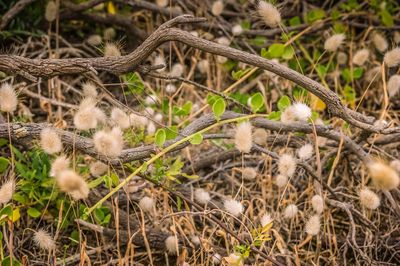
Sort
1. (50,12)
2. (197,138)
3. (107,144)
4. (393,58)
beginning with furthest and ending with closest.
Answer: (50,12), (393,58), (197,138), (107,144)

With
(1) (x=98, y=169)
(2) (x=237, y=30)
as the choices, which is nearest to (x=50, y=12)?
(2) (x=237, y=30)

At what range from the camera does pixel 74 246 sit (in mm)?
1862

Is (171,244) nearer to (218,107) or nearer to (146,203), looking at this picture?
(146,203)

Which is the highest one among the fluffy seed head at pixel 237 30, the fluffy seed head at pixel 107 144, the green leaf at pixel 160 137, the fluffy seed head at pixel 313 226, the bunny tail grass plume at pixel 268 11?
the fluffy seed head at pixel 237 30

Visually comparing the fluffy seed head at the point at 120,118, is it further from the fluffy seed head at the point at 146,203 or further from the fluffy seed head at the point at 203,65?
the fluffy seed head at the point at 203,65

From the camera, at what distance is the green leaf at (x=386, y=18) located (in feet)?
8.57

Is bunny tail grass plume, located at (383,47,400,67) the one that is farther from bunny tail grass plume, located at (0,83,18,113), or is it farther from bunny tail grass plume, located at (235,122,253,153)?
bunny tail grass plume, located at (0,83,18,113)

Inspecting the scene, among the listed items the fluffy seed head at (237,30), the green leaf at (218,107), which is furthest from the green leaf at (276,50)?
the green leaf at (218,107)

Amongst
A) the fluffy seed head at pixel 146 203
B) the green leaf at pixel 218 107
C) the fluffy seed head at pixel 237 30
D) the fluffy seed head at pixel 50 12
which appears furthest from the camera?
the fluffy seed head at pixel 237 30

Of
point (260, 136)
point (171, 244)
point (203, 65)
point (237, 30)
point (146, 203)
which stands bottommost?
point (171, 244)

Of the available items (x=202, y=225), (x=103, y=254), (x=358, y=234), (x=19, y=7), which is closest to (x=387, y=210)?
(x=358, y=234)

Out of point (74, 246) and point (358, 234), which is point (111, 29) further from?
point (358, 234)

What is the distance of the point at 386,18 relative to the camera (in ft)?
8.59

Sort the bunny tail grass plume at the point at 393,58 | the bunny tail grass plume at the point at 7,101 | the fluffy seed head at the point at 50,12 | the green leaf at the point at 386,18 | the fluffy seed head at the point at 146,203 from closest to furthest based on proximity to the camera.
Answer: the bunny tail grass plume at the point at 7,101 < the fluffy seed head at the point at 146,203 < the bunny tail grass plume at the point at 393,58 < the fluffy seed head at the point at 50,12 < the green leaf at the point at 386,18
